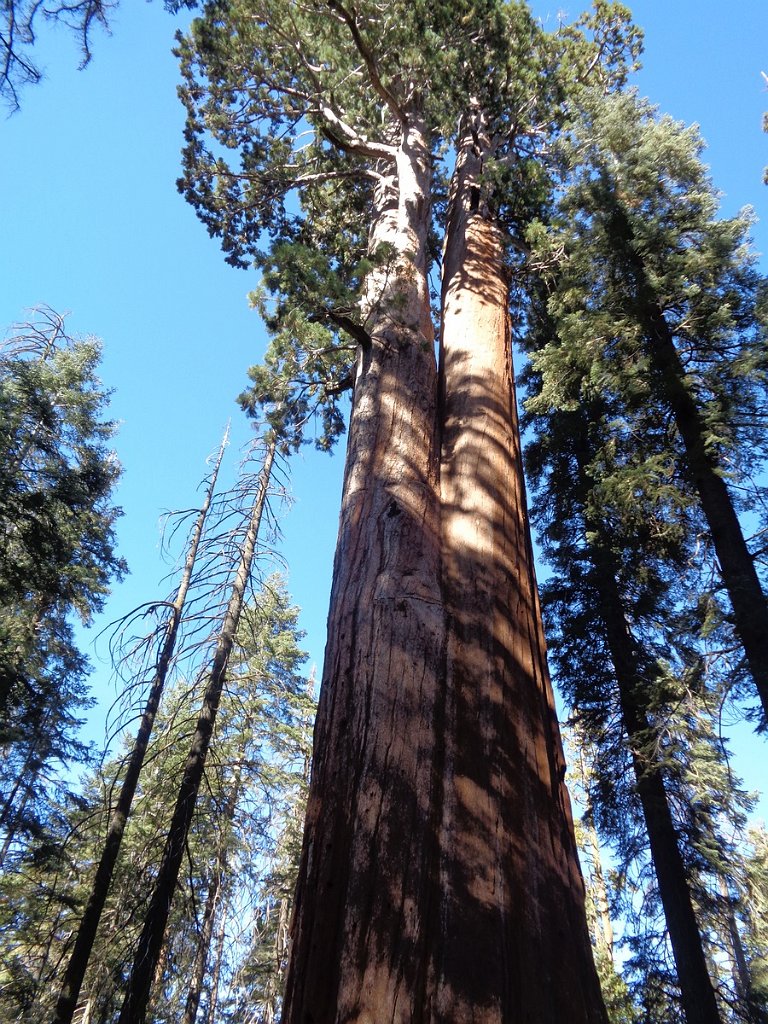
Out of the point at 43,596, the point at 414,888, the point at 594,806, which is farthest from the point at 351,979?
the point at 43,596

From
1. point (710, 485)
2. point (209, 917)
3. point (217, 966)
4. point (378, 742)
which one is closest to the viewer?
point (378, 742)

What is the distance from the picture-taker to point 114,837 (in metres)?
7.85

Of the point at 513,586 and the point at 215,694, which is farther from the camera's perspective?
the point at 215,694

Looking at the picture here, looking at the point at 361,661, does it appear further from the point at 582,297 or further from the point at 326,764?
the point at 582,297

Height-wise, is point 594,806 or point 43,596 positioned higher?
point 43,596

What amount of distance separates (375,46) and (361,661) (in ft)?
24.3

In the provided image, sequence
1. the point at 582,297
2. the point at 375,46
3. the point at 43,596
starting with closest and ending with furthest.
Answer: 1. the point at 375,46
2. the point at 582,297
3. the point at 43,596

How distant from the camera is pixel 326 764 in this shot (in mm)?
2328

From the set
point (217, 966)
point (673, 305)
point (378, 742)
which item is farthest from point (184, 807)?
point (673, 305)

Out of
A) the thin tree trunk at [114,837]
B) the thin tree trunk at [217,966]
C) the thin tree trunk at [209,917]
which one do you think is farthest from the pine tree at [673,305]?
the thin tree trunk at [217,966]

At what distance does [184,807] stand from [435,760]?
5.66 m

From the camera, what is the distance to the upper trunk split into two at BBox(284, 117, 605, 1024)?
1.85m

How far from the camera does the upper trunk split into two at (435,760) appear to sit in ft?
6.07

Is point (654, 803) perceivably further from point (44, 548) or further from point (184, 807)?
point (44, 548)
